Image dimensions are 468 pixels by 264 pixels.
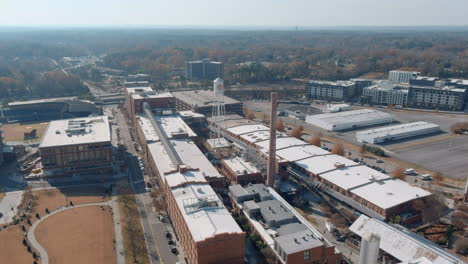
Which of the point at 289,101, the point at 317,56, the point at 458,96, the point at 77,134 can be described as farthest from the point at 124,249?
→ the point at 317,56

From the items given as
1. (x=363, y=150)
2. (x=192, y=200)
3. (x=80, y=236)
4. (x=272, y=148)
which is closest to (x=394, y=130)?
(x=363, y=150)

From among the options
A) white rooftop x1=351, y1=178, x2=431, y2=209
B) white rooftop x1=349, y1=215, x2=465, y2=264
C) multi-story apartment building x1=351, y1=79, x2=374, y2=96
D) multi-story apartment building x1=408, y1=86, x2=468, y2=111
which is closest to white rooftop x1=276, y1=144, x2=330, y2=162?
white rooftop x1=351, y1=178, x2=431, y2=209

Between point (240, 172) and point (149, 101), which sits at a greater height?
point (149, 101)

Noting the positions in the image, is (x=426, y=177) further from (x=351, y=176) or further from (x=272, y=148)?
(x=272, y=148)

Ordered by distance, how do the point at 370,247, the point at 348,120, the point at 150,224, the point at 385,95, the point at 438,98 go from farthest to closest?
the point at 385,95 < the point at 438,98 < the point at 348,120 < the point at 150,224 < the point at 370,247

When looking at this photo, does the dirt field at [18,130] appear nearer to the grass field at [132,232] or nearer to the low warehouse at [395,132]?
the grass field at [132,232]

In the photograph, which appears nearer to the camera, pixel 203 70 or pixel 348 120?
pixel 348 120

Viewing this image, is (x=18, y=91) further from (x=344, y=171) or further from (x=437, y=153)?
(x=437, y=153)
